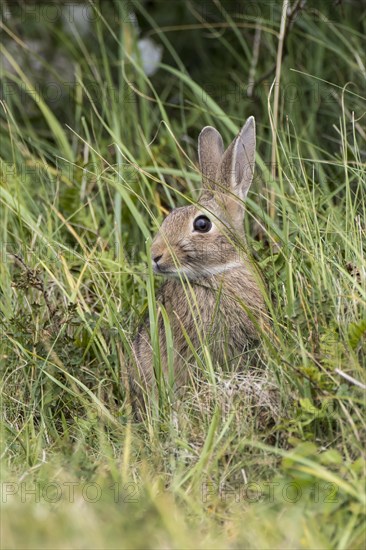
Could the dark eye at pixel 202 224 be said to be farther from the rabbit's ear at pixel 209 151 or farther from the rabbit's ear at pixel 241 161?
the rabbit's ear at pixel 209 151

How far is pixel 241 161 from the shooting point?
4.29 metres

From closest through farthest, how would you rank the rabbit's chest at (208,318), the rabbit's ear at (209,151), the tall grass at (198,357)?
1. the tall grass at (198,357)
2. the rabbit's chest at (208,318)
3. the rabbit's ear at (209,151)

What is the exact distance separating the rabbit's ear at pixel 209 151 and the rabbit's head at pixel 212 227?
0.16 metres

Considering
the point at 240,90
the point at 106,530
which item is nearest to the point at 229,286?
the point at 106,530

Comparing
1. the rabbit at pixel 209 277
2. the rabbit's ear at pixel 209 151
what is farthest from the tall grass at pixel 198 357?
the rabbit's ear at pixel 209 151

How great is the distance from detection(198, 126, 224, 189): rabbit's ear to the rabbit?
0.52 feet

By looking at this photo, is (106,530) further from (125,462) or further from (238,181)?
(238,181)

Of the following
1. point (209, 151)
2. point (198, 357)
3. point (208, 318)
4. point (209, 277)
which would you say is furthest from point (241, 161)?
point (198, 357)

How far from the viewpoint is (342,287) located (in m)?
3.65

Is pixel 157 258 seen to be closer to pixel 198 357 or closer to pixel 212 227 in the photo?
pixel 212 227

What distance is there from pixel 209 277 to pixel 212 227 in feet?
0.73

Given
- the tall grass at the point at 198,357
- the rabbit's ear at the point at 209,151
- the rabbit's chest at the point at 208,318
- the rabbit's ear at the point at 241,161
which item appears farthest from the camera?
the rabbit's ear at the point at 209,151

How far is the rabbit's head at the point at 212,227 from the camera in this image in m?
4.09

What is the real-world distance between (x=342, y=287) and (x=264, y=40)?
288cm
